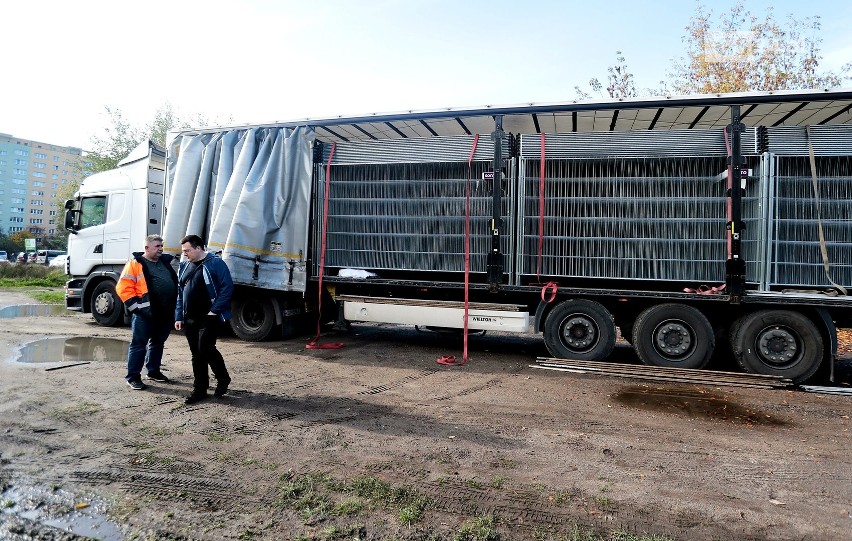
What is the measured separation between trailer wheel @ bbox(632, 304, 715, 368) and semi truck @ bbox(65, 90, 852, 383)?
2 centimetres

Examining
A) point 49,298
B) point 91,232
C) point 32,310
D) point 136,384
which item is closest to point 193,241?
point 136,384

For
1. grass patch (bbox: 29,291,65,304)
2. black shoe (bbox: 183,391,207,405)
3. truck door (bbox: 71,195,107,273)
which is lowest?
black shoe (bbox: 183,391,207,405)

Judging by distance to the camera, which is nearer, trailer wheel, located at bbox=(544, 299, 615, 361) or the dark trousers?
the dark trousers

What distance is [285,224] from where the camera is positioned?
8.96 m

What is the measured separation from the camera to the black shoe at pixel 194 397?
18.1 ft

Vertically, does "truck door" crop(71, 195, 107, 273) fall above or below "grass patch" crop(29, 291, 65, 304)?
above

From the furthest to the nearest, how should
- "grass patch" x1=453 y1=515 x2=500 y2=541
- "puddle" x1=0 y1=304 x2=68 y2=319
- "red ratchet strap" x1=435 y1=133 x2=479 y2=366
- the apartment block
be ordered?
the apartment block → "puddle" x1=0 y1=304 x2=68 y2=319 → "red ratchet strap" x1=435 y1=133 x2=479 y2=366 → "grass patch" x1=453 y1=515 x2=500 y2=541

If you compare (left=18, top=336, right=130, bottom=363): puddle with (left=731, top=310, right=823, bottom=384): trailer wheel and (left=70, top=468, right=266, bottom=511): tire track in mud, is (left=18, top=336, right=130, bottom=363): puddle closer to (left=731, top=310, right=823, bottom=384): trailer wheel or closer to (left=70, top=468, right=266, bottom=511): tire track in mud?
(left=70, top=468, right=266, bottom=511): tire track in mud

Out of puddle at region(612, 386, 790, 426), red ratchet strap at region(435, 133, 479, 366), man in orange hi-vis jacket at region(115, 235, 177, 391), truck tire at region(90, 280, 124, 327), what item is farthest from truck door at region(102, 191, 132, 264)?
puddle at region(612, 386, 790, 426)

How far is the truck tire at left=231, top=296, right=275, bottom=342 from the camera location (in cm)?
949

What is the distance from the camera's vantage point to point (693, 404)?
5906 millimetres

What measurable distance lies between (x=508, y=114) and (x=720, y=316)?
425cm

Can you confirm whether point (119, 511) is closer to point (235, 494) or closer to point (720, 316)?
point (235, 494)

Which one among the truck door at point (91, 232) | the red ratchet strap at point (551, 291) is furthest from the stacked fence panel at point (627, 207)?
the truck door at point (91, 232)
